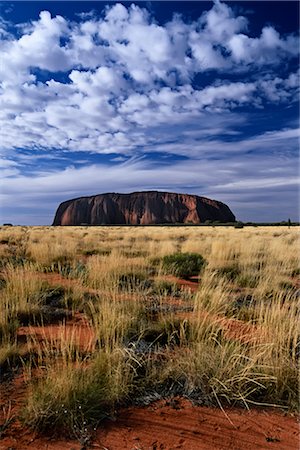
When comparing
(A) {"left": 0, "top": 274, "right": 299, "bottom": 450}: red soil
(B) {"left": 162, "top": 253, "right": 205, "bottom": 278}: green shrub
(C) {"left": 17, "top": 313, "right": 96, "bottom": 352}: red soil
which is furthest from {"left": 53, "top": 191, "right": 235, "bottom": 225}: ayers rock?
(A) {"left": 0, "top": 274, "right": 299, "bottom": 450}: red soil

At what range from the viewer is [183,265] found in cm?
981

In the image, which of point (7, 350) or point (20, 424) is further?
point (7, 350)

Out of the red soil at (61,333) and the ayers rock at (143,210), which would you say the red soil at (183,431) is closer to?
the red soil at (61,333)

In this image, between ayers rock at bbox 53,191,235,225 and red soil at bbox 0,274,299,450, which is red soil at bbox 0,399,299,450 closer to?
red soil at bbox 0,274,299,450

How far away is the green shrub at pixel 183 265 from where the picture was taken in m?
9.49

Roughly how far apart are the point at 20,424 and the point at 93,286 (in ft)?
15.4

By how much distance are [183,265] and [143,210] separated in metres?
117

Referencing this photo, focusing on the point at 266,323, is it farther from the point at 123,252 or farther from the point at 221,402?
the point at 123,252

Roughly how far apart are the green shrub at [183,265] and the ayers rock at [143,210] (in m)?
110

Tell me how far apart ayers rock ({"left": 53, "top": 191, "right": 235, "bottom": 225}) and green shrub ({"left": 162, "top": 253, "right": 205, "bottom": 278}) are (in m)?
110

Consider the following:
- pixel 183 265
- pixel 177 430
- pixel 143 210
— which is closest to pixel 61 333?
pixel 177 430

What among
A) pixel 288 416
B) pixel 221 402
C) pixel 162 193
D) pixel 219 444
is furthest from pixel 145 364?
pixel 162 193

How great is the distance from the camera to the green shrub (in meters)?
9.49

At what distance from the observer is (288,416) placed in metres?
2.95
